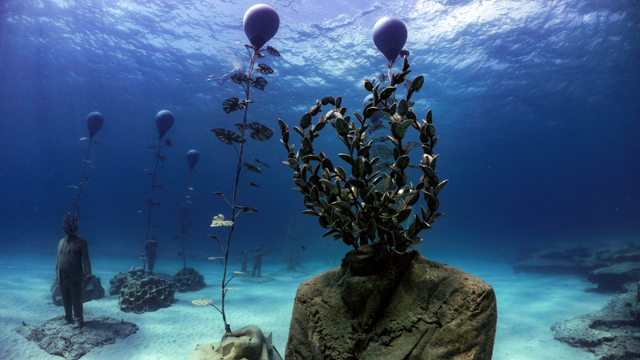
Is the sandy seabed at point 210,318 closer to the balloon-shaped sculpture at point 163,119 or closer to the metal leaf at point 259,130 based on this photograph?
the metal leaf at point 259,130

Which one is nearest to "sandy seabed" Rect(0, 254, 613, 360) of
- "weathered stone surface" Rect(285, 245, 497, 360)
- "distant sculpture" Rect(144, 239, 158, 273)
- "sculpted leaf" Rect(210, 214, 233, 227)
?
"distant sculpture" Rect(144, 239, 158, 273)

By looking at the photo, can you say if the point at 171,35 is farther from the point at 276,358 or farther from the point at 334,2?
the point at 276,358

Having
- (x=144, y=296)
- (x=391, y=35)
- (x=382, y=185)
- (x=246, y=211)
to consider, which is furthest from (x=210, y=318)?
(x=391, y=35)

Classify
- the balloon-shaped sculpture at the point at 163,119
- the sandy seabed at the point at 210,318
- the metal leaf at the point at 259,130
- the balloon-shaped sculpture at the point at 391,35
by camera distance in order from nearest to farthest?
1. the metal leaf at the point at 259,130
2. the balloon-shaped sculpture at the point at 391,35
3. the sandy seabed at the point at 210,318
4. the balloon-shaped sculpture at the point at 163,119

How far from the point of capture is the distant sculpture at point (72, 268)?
227 inches

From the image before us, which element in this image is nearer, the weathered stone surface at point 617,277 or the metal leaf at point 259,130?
the metal leaf at point 259,130

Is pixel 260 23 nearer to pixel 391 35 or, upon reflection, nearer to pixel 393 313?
pixel 391 35

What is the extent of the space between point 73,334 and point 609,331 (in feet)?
40.7

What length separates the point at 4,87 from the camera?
31.1 m

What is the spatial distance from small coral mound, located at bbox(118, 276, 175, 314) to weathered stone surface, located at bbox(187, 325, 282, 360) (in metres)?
6.03

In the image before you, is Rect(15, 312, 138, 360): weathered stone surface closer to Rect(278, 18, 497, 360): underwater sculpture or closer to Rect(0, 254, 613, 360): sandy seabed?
Rect(0, 254, 613, 360): sandy seabed

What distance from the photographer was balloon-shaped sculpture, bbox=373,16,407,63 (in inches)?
146

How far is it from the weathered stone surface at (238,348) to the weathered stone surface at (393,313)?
1.69 metres

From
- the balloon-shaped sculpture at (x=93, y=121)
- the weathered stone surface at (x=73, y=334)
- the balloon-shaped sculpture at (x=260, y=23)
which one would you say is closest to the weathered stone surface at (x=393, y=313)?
the balloon-shaped sculpture at (x=260, y=23)
